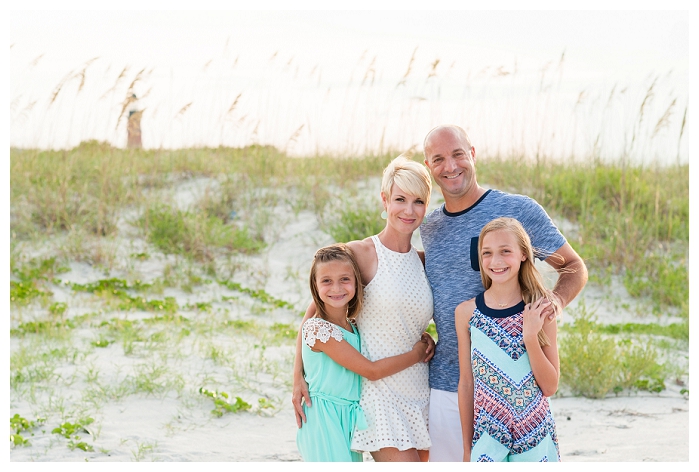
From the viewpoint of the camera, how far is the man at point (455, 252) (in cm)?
339

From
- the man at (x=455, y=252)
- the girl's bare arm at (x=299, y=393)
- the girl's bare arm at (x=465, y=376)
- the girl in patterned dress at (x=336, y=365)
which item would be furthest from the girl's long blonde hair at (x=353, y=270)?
the girl's bare arm at (x=465, y=376)

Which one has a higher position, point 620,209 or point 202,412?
point 620,209

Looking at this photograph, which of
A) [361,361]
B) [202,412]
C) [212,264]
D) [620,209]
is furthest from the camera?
[620,209]

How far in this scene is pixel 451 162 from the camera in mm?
3582

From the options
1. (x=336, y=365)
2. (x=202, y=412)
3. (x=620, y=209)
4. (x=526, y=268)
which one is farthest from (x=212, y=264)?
(x=526, y=268)

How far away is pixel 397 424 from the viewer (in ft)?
10.9

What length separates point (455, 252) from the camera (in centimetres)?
347

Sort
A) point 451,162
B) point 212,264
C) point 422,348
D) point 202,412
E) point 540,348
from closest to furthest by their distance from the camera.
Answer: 1. point 540,348
2. point 422,348
3. point 451,162
4. point 202,412
5. point 212,264

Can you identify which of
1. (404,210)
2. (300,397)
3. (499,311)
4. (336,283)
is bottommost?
(300,397)

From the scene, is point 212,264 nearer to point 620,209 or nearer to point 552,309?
point 620,209

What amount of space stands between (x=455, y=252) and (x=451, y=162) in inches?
17.8

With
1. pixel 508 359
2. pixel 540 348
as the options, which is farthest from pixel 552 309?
pixel 508 359

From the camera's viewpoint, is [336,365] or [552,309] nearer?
[552,309]

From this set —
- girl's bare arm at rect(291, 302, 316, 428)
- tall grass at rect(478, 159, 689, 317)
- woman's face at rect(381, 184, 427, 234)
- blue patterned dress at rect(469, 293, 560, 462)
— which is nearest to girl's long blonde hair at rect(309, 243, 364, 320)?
girl's bare arm at rect(291, 302, 316, 428)
